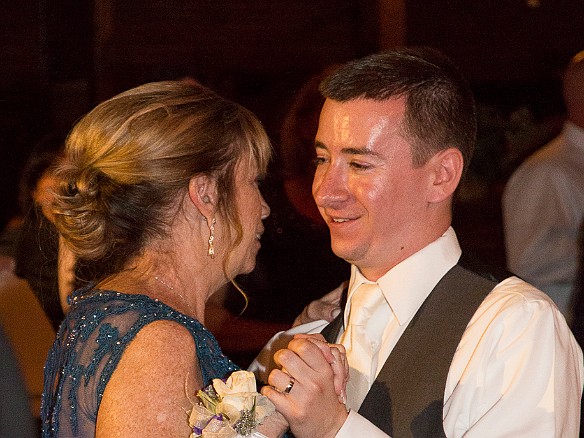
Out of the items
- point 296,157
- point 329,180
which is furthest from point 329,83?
point 296,157

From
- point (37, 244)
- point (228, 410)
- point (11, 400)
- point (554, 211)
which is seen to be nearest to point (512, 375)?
point (228, 410)

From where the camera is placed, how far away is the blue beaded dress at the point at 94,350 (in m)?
1.77

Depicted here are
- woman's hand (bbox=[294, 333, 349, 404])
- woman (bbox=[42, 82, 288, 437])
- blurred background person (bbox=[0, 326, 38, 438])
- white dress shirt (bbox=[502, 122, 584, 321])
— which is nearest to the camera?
blurred background person (bbox=[0, 326, 38, 438])

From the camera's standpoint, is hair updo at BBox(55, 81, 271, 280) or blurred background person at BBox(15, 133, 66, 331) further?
blurred background person at BBox(15, 133, 66, 331)

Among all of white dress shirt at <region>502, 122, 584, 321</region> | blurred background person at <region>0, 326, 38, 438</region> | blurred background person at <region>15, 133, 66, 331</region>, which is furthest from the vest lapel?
white dress shirt at <region>502, 122, 584, 321</region>

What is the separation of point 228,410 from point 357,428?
0.31 m

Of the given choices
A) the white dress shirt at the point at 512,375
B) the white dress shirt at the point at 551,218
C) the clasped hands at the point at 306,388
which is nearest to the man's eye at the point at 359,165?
the white dress shirt at the point at 512,375

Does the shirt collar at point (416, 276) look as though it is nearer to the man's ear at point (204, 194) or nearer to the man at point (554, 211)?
the man's ear at point (204, 194)

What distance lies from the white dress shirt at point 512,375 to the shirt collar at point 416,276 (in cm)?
16

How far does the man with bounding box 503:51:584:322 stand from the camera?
428 centimetres

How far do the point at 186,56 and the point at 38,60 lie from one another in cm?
89

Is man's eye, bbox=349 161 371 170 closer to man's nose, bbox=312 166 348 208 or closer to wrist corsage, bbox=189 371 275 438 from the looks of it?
man's nose, bbox=312 166 348 208

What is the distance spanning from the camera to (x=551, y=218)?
431 cm

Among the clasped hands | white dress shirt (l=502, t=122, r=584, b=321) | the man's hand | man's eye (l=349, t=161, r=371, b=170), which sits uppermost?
man's eye (l=349, t=161, r=371, b=170)
